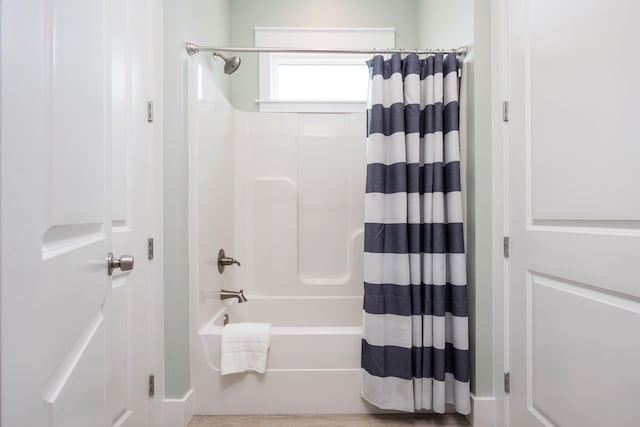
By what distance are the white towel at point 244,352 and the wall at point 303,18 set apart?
1.74 metres

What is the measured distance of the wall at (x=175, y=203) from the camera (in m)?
1.58

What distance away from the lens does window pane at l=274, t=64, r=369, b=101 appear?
2.79 m

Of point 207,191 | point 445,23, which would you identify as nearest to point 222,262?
point 207,191

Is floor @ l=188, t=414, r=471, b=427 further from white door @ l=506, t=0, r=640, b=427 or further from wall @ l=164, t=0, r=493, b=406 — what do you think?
white door @ l=506, t=0, r=640, b=427

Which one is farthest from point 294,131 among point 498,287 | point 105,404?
point 105,404

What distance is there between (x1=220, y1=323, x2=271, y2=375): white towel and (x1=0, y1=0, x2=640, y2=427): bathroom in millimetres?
45

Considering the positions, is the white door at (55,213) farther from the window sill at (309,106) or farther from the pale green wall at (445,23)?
the window sill at (309,106)

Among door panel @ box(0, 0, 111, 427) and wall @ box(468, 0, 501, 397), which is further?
wall @ box(468, 0, 501, 397)

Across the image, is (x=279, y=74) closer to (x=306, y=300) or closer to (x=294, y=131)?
(x=294, y=131)

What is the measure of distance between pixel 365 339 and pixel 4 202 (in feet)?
4.96

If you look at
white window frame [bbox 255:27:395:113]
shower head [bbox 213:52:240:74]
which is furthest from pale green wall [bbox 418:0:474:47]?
shower head [bbox 213:52:240:74]

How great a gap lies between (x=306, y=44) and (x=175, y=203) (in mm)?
1811

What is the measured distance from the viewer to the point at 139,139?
1.43 meters

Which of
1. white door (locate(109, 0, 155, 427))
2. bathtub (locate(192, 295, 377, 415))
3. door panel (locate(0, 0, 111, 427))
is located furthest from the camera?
bathtub (locate(192, 295, 377, 415))
